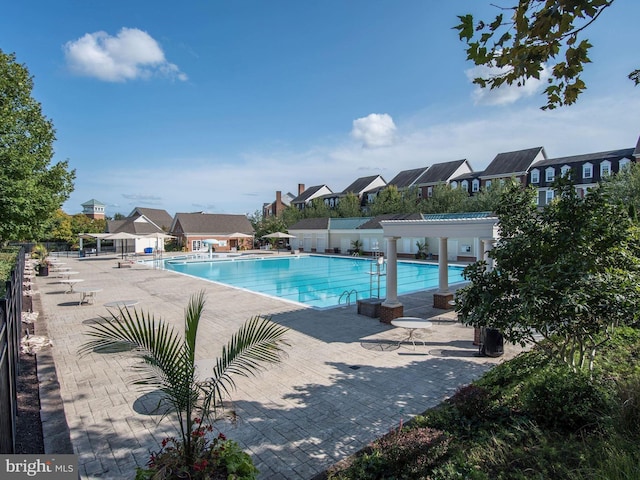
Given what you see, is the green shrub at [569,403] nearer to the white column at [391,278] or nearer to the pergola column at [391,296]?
the pergola column at [391,296]

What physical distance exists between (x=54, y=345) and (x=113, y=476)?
6.92 metres

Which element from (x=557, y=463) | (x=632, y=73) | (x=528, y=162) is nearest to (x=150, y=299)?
(x=557, y=463)

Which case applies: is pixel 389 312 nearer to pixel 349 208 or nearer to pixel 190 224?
pixel 349 208

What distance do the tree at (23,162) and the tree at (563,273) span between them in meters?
15.4

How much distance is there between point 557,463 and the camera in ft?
12.0

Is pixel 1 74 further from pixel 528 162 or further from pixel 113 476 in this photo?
pixel 528 162

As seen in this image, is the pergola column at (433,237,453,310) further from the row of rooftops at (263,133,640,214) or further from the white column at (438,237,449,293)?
the row of rooftops at (263,133,640,214)

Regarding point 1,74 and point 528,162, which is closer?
point 1,74

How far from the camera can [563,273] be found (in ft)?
15.3

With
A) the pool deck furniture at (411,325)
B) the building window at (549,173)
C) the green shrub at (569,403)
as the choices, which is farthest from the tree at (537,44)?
the building window at (549,173)

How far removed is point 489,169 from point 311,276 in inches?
1279

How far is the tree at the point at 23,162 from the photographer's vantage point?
12.8m

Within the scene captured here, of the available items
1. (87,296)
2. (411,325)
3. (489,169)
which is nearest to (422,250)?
(489,169)

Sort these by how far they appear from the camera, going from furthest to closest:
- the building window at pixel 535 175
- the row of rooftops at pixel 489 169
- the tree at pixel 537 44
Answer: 1. the building window at pixel 535 175
2. the row of rooftops at pixel 489 169
3. the tree at pixel 537 44
